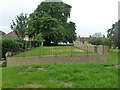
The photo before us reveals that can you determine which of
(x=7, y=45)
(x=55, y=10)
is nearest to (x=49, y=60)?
(x=7, y=45)

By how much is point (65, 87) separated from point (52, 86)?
37 cm

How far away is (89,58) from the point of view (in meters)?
8.84

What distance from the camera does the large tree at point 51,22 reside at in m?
24.1

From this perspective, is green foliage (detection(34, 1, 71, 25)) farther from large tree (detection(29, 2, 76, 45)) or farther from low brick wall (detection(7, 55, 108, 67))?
low brick wall (detection(7, 55, 108, 67))

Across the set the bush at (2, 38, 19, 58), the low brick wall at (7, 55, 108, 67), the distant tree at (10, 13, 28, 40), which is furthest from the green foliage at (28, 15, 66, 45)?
the low brick wall at (7, 55, 108, 67)

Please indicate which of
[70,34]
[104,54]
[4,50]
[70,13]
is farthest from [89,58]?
[70,13]

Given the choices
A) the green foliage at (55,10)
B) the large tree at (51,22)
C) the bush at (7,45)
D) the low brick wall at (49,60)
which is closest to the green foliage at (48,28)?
the large tree at (51,22)

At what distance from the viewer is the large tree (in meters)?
24.1

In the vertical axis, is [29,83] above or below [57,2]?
below

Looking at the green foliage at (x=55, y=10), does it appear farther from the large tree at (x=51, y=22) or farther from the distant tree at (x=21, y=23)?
the distant tree at (x=21, y=23)

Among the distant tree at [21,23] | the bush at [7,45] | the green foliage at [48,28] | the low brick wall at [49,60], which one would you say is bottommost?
the low brick wall at [49,60]

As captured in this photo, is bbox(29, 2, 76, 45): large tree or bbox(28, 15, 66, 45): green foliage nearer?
bbox(28, 15, 66, 45): green foliage

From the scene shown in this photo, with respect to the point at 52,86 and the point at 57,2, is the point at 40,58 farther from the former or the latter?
the point at 57,2

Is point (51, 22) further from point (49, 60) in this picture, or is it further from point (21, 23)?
point (49, 60)
